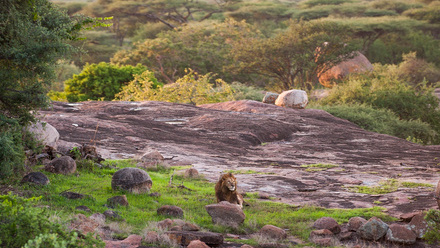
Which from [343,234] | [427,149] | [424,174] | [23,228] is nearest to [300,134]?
[427,149]

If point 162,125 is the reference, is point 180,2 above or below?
above

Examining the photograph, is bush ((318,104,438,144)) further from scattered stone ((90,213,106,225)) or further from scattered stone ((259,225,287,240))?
scattered stone ((90,213,106,225))

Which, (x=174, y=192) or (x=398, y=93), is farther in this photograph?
(x=398, y=93)

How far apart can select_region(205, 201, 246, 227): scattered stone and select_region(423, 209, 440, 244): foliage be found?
1974mm

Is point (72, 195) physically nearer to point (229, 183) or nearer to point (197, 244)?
point (229, 183)

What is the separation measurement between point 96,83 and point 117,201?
60.6 ft

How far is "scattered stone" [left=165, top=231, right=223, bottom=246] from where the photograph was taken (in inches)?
205

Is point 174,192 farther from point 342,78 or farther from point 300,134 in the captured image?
point 342,78

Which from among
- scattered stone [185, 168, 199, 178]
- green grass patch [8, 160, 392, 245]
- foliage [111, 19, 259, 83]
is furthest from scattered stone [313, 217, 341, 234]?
foliage [111, 19, 259, 83]

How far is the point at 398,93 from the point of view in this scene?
78.5ft

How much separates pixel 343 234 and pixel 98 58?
3668cm

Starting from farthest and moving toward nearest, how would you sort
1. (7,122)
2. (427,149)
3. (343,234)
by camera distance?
(427,149) → (7,122) → (343,234)

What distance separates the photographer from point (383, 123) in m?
20.3

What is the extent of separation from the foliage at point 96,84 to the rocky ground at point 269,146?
787 cm
